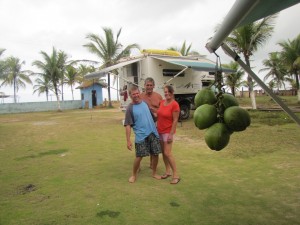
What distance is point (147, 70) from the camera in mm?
11969

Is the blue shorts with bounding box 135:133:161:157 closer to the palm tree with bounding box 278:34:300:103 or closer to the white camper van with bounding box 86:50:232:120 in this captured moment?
the white camper van with bounding box 86:50:232:120

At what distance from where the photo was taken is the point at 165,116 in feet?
15.0

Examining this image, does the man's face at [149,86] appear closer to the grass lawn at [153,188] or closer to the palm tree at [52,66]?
the grass lawn at [153,188]

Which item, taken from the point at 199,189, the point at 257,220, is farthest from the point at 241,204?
the point at 199,189

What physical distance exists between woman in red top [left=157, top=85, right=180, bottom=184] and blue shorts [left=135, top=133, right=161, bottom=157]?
0.14 metres

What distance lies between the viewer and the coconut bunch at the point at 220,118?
2.06 m

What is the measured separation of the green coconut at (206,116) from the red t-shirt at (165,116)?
7.58ft

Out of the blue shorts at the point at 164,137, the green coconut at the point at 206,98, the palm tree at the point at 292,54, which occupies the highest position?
the palm tree at the point at 292,54

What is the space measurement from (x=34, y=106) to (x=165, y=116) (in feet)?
99.7

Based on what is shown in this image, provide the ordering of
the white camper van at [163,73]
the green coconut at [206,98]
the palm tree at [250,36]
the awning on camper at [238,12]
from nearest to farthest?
the awning on camper at [238,12], the green coconut at [206,98], the white camper van at [163,73], the palm tree at [250,36]

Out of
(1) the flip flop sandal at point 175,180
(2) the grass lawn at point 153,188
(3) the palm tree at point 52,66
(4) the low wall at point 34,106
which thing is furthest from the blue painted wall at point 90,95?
(1) the flip flop sandal at point 175,180

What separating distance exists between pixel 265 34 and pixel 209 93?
51.0 feet

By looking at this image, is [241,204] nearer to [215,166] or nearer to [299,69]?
[215,166]

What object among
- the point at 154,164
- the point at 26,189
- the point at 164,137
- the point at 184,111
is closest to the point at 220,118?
the point at 164,137
